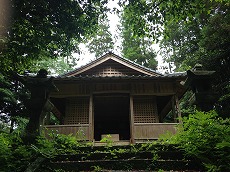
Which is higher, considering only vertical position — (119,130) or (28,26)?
(28,26)

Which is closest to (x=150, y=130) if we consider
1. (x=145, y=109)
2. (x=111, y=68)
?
(x=145, y=109)

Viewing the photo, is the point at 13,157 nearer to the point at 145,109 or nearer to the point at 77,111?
the point at 77,111

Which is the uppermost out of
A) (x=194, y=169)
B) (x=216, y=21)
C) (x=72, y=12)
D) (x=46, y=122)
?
(x=216, y=21)

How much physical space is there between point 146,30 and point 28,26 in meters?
4.82

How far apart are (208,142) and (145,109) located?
29.7 ft

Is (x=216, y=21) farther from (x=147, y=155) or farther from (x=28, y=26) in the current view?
(x=147, y=155)

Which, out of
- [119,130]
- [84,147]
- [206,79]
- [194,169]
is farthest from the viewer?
[119,130]

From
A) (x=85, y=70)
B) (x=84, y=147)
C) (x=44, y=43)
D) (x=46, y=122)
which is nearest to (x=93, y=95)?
(x=85, y=70)

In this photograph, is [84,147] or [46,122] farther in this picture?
[46,122]

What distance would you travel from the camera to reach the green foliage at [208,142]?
4.36m

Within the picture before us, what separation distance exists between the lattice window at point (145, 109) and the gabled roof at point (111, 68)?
1.88m

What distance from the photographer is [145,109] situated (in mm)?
13852

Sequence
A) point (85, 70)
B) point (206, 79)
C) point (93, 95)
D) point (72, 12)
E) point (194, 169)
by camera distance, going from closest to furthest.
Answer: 1. point (194, 169)
2. point (206, 79)
3. point (72, 12)
4. point (93, 95)
5. point (85, 70)

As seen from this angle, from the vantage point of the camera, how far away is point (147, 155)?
5504 mm
